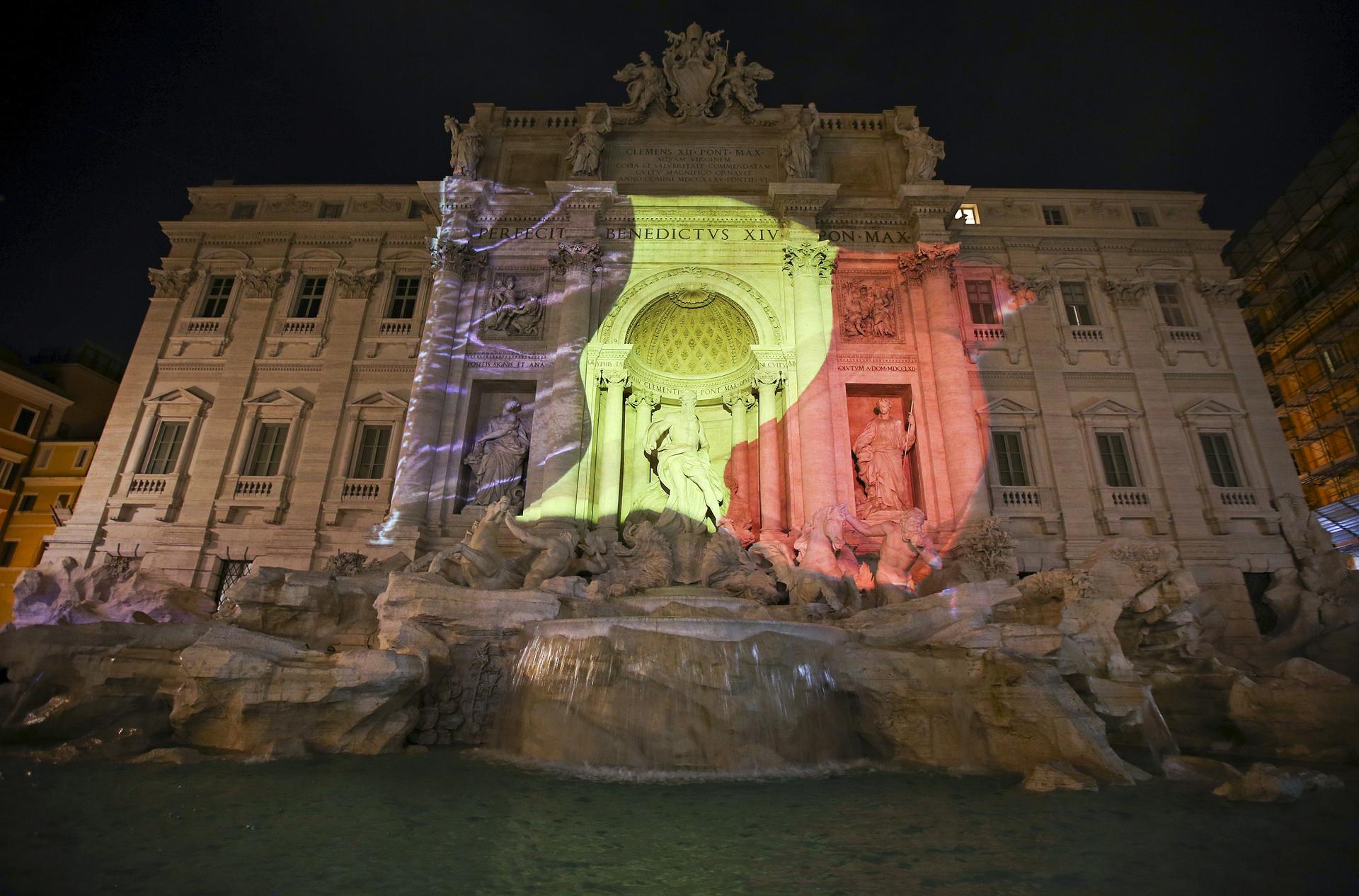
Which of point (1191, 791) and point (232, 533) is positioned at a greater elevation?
point (232, 533)

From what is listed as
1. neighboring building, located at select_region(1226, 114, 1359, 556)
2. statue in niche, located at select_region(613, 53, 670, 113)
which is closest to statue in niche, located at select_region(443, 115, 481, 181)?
statue in niche, located at select_region(613, 53, 670, 113)

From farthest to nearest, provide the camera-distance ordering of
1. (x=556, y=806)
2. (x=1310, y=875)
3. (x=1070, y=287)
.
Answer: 1. (x=1070, y=287)
2. (x=556, y=806)
3. (x=1310, y=875)

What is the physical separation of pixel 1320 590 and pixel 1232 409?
4968mm

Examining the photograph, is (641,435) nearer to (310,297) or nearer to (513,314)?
(513,314)

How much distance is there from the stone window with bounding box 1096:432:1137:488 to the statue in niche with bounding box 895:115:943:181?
27.7 feet

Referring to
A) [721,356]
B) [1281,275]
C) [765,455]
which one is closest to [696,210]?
[721,356]

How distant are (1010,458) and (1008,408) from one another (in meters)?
1.39

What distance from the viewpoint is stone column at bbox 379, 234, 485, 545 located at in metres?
14.9

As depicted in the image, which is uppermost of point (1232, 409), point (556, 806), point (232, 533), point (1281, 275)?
point (1281, 275)

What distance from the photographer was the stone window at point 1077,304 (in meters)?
18.7

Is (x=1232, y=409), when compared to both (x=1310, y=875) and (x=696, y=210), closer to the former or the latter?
(x=696, y=210)

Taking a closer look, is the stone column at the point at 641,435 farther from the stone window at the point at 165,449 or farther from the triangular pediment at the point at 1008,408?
the stone window at the point at 165,449

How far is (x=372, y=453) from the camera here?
696 inches

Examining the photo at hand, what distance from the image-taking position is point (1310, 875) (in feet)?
12.8
